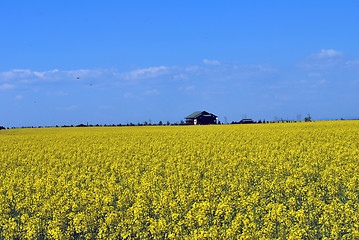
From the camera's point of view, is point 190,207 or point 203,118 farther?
point 203,118

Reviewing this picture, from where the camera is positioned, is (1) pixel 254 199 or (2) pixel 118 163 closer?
(1) pixel 254 199

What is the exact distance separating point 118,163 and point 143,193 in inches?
294

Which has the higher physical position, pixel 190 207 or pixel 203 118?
pixel 203 118

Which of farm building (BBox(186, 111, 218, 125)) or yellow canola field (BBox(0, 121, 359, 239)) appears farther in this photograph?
farm building (BBox(186, 111, 218, 125))

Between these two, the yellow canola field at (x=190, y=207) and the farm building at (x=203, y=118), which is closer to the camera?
the yellow canola field at (x=190, y=207)

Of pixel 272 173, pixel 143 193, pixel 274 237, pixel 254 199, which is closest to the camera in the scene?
pixel 274 237

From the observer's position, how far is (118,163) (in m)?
17.7

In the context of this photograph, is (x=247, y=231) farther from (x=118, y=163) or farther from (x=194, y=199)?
(x=118, y=163)

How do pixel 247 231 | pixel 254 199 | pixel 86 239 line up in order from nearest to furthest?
1. pixel 247 231
2. pixel 86 239
3. pixel 254 199

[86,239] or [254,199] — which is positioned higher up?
[254,199]

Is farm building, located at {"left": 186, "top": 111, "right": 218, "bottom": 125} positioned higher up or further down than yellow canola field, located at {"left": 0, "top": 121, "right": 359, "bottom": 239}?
higher up

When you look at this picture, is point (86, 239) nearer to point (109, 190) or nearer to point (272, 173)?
point (109, 190)

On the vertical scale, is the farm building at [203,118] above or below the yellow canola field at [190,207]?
above

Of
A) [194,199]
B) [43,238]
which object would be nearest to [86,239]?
[43,238]
